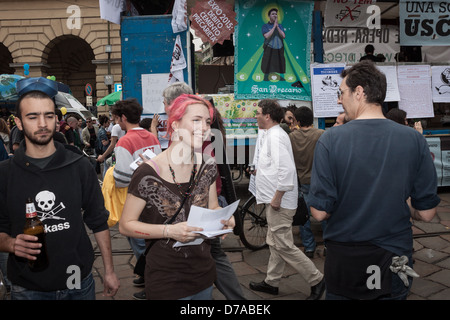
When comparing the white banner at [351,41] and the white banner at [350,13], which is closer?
the white banner at [350,13]

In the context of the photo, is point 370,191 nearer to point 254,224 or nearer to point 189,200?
point 189,200

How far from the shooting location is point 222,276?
117 inches

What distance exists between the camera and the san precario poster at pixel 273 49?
673 centimetres

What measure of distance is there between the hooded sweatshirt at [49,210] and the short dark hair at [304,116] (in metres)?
3.40

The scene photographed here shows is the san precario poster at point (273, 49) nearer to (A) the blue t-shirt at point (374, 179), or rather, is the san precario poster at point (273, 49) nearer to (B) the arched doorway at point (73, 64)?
(A) the blue t-shirt at point (374, 179)

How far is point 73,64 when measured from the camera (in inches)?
1202

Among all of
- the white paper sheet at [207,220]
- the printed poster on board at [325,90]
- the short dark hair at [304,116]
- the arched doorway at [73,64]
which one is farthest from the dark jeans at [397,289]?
the arched doorway at [73,64]

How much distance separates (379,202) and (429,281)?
2.74 meters

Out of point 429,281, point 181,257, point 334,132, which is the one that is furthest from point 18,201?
point 429,281

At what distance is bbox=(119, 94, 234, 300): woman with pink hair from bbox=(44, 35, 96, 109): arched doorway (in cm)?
2911

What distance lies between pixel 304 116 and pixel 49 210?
3616 mm

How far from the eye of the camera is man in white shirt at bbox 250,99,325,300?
379 centimetres
